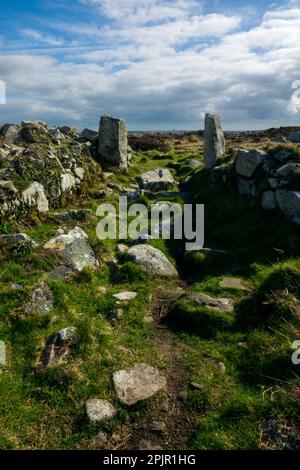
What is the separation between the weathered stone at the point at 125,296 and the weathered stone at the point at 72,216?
14.5 feet

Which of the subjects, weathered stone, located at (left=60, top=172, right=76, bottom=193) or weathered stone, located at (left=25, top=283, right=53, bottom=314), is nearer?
weathered stone, located at (left=25, top=283, right=53, bottom=314)

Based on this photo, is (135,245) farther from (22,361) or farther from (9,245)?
(22,361)

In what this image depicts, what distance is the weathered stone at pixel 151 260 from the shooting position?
39.0 feet

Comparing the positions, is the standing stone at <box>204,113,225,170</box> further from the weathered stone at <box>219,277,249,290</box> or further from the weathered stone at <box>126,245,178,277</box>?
the weathered stone at <box>219,277,249,290</box>

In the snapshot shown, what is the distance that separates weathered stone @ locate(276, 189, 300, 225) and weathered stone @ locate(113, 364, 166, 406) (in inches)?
315

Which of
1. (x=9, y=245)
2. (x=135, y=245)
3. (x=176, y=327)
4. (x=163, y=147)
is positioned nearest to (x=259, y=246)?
(x=135, y=245)

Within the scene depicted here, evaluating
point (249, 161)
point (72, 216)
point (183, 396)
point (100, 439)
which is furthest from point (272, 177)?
point (100, 439)

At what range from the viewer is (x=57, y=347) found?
781 centimetres

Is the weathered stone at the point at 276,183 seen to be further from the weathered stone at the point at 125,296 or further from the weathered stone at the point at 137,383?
the weathered stone at the point at 137,383

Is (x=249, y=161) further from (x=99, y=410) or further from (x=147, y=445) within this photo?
(x=147, y=445)

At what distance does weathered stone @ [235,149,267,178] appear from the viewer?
1688cm

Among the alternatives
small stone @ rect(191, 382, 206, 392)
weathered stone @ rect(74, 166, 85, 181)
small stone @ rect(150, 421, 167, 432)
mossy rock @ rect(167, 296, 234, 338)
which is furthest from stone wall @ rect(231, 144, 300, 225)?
small stone @ rect(150, 421, 167, 432)

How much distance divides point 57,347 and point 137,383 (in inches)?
69.1

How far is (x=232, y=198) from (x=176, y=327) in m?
9.74
